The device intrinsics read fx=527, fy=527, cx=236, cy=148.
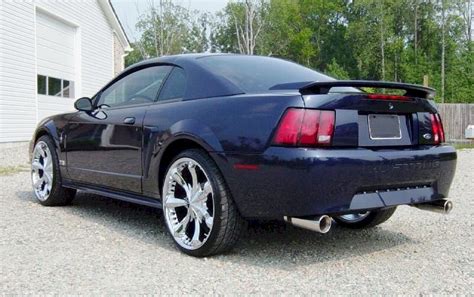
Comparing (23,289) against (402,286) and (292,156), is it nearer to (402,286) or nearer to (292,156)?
(292,156)

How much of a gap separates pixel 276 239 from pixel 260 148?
1244 mm

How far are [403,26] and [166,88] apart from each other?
54702mm

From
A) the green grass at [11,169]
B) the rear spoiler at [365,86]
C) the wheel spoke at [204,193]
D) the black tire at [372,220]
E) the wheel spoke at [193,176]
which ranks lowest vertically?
the green grass at [11,169]

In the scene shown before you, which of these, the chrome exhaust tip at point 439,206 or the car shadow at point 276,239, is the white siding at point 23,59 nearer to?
the car shadow at point 276,239

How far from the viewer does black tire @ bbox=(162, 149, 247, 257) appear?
3.50m

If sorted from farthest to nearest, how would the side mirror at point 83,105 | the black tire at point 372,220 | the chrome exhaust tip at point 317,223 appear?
the side mirror at point 83,105 → the black tire at point 372,220 → the chrome exhaust tip at point 317,223

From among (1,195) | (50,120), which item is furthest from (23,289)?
(1,195)

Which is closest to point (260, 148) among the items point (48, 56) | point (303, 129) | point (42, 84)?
point (303, 129)

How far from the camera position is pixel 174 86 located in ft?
13.9

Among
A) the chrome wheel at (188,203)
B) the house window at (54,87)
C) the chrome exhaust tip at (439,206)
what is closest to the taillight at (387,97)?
the chrome exhaust tip at (439,206)

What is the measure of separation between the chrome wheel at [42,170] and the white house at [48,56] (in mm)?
8969

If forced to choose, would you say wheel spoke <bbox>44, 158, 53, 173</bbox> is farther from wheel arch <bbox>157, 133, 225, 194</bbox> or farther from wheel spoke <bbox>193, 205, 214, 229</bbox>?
wheel spoke <bbox>193, 205, 214, 229</bbox>

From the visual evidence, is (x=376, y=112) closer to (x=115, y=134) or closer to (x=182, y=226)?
(x=182, y=226)

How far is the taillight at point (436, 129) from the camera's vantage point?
12.8 ft
